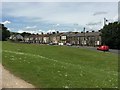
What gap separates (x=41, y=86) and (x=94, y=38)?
542 feet

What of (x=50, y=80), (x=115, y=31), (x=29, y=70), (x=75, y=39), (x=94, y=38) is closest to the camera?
(x=50, y=80)

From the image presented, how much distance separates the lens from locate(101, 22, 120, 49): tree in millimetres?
105450

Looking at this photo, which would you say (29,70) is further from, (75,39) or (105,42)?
(75,39)

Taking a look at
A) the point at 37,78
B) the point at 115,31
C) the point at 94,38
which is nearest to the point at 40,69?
the point at 37,78

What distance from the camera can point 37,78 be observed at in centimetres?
1480

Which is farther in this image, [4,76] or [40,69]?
[40,69]

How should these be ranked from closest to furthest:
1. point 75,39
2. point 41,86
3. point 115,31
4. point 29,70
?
point 41,86, point 29,70, point 115,31, point 75,39

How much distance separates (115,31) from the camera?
358 ft

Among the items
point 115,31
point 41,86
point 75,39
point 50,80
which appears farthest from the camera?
point 75,39

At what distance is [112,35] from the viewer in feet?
350

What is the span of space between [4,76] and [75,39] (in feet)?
595

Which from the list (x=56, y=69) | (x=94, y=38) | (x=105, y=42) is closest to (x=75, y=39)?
(x=94, y=38)

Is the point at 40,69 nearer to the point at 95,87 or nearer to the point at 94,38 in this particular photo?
the point at 95,87

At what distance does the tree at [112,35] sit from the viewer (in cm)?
10545
